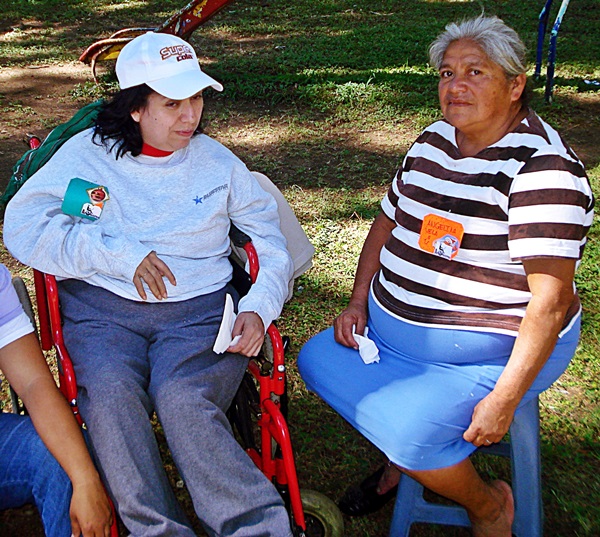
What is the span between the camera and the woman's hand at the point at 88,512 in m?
1.86

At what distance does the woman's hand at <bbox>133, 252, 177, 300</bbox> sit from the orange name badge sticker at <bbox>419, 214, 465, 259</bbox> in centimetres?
79

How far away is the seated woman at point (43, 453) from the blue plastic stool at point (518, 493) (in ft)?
3.08

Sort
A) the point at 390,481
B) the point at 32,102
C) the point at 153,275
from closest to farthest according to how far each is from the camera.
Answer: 1. the point at 153,275
2. the point at 390,481
3. the point at 32,102

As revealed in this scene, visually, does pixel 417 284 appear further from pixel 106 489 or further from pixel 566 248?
pixel 106 489

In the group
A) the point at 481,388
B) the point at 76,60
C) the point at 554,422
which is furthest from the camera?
the point at 76,60

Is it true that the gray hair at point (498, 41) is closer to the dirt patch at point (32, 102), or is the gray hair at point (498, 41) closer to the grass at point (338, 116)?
the grass at point (338, 116)

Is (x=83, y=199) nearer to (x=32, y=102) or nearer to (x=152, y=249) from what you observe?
(x=152, y=249)

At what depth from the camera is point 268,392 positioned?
2.19m

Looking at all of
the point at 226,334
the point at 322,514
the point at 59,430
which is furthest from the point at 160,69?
the point at 322,514

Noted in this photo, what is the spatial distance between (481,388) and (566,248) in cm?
46

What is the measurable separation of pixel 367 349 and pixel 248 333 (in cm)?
38

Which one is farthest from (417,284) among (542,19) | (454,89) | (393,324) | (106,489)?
(542,19)

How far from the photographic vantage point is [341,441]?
2861 millimetres

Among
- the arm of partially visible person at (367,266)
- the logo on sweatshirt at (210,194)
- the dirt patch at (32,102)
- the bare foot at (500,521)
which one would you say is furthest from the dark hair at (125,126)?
the dirt patch at (32,102)
